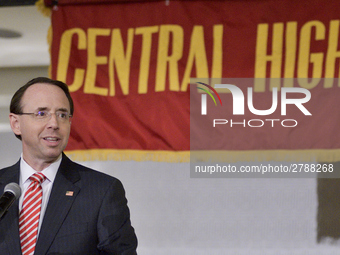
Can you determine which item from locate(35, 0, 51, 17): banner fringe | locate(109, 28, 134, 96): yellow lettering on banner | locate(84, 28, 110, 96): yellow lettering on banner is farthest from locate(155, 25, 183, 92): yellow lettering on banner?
locate(35, 0, 51, 17): banner fringe

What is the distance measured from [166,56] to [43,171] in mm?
1195

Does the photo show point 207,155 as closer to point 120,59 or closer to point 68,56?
point 120,59

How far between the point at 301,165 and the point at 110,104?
1.06m

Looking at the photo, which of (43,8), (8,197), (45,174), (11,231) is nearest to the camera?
(8,197)

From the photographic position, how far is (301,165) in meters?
2.18

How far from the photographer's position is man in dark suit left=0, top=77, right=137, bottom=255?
1.01 meters

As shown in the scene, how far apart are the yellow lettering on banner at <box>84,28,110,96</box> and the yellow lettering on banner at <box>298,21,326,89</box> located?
102 cm

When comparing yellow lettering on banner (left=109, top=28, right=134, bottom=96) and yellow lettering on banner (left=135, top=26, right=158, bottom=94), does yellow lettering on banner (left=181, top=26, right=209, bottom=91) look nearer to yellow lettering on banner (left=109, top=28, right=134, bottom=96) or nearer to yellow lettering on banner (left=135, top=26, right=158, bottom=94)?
yellow lettering on banner (left=135, top=26, right=158, bottom=94)

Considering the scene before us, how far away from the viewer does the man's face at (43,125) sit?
1092 millimetres

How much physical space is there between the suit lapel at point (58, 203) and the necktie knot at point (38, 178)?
0.14ft

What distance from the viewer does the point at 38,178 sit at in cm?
110

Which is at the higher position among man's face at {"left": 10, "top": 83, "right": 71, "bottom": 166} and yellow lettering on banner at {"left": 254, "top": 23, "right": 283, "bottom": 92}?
yellow lettering on banner at {"left": 254, "top": 23, "right": 283, "bottom": 92}

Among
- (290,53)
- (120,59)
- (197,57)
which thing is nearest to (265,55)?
(290,53)

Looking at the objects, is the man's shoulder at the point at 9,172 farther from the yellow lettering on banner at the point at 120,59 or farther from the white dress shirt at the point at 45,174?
the yellow lettering on banner at the point at 120,59
